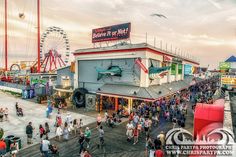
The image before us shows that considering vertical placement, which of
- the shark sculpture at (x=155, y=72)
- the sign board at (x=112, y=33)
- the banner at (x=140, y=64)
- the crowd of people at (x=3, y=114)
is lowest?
the crowd of people at (x=3, y=114)

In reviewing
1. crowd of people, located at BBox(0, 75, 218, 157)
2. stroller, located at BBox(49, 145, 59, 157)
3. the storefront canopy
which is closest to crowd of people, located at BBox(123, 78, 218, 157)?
crowd of people, located at BBox(0, 75, 218, 157)

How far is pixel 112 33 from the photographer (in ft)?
95.7

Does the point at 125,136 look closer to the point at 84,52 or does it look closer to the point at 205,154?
the point at 205,154

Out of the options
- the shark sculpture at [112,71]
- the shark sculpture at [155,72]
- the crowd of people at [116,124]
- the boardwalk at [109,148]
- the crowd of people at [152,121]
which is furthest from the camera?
the shark sculpture at [112,71]

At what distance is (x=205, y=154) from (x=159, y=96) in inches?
543

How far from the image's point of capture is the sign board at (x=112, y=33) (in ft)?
90.7

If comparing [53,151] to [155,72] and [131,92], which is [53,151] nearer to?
[131,92]

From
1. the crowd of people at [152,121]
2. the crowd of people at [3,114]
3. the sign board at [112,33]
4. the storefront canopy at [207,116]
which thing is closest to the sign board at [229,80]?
the crowd of people at [152,121]

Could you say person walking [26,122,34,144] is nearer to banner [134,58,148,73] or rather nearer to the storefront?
the storefront

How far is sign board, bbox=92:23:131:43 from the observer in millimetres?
27655

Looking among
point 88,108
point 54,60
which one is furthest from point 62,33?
point 88,108

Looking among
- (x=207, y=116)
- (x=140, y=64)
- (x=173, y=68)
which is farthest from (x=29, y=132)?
(x=173, y=68)

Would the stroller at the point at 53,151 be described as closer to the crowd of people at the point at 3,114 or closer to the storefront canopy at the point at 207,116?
the storefront canopy at the point at 207,116

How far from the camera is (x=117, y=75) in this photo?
1045 inches
